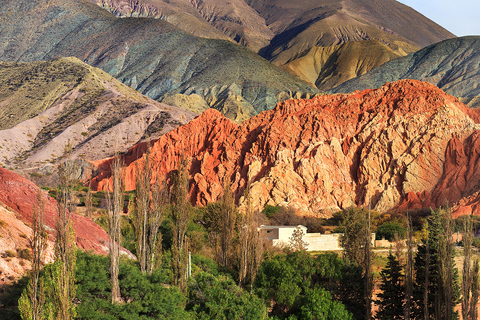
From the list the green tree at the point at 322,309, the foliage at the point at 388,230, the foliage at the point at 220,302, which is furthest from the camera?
the foliage at the point at 388,230

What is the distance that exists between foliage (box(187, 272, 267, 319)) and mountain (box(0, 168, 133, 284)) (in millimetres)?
4238

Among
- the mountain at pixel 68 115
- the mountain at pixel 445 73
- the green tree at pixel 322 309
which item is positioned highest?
the mountain at pixel 445 73

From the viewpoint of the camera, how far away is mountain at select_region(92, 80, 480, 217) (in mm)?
66812

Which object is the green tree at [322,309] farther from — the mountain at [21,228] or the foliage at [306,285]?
the mountain at [21,228]

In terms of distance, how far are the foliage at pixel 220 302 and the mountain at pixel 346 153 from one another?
40.4 m

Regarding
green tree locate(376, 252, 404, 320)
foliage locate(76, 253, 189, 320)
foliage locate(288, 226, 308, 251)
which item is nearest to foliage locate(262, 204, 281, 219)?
foliage locate(288, 226, 308, 251)

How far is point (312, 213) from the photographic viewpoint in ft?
216

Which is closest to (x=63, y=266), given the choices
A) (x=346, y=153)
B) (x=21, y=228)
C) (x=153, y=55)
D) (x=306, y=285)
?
(x=21, y=228)

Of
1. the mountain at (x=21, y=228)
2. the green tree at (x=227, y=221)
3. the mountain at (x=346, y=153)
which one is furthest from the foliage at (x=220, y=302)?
the mountain at (x=346, y=153)

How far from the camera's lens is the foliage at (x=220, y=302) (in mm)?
22359

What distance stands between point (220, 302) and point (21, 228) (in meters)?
8.36

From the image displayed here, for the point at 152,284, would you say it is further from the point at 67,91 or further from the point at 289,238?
the point at 67,91

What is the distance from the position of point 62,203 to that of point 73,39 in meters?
186

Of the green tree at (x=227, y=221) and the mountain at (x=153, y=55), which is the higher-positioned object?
the mountain at (x=153, y=55)
